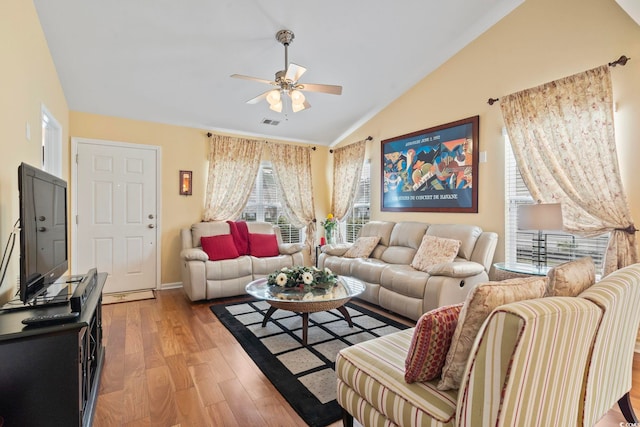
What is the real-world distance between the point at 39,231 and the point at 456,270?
316 centimetres

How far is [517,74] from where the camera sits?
3.36 m

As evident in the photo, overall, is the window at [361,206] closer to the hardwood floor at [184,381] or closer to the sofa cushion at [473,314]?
the hardwood floor at [184,381]

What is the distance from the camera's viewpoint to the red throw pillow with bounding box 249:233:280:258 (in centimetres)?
472

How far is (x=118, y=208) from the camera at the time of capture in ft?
14.6

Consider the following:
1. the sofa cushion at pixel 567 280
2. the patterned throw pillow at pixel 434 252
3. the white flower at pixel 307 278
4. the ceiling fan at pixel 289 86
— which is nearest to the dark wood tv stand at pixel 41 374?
the white flower at pixel 307 278

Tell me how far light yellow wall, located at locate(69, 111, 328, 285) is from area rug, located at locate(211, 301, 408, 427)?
4.89 feet

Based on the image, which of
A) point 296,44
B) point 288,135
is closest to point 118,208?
point 288,135

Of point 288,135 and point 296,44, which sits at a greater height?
point 296,44

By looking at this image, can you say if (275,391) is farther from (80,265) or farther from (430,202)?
(80,265)

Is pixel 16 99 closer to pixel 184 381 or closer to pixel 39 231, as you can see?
pixel 39 231

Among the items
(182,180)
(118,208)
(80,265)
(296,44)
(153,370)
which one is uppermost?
(296,44)

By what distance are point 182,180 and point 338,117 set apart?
2648 mm

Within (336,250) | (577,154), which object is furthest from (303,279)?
(577,154)

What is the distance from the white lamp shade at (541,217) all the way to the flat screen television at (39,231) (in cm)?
347
